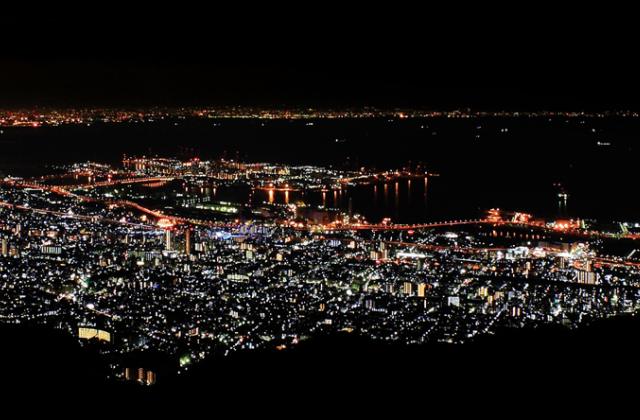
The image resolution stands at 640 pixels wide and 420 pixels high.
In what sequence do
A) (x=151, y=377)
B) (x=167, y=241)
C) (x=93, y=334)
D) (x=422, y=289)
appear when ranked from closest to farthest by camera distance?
(x=151, y=377) < (x=93, y=334) < (x=422, y=289) < (x=167, y=241)

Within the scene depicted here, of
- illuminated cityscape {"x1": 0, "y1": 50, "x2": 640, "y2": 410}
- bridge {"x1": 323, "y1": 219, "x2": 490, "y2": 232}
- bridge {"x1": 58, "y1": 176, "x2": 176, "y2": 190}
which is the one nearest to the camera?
illuminated cityscape {"x1": 0, "y1": 50, "x2": 640, "y2": 410}

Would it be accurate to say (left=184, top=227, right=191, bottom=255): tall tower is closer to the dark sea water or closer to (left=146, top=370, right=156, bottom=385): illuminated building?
the dark sea water

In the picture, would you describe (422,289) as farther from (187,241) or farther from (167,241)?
(167,241)

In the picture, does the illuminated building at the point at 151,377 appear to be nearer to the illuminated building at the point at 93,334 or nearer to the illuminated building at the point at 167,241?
the illuminated building at the point at 93,334

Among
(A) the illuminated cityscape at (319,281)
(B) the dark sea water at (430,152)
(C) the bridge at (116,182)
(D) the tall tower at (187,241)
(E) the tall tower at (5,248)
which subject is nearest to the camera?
(A) the illuminated cityscape at (319,281)

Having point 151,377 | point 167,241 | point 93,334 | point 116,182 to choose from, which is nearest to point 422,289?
point 93,334

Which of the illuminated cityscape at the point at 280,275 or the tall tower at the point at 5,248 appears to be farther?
the tall tower at the point at 5,248

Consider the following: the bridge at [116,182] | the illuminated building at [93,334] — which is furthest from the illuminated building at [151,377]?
the bridge at [116,182]

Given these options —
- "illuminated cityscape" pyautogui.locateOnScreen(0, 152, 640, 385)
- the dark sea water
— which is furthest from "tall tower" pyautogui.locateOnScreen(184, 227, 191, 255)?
the dark sea water

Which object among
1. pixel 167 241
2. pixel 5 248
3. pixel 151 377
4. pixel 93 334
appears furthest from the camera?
pixel 167 241
